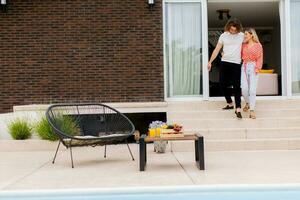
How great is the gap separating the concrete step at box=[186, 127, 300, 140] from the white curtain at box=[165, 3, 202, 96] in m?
2.21

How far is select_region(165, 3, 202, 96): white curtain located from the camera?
1080cm

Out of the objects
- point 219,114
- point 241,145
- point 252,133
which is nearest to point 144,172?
point 241,145

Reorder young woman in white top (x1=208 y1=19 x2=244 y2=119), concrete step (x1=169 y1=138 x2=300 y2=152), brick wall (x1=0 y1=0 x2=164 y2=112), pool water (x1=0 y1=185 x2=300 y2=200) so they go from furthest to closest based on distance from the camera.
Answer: brick wall (x1=0 y1=0 x2=164 y2=112) → young woman in white top (x1=208 y1=19 x2=244 y2=119) → concrete step (x1=169 y1=138 x2=300 y2=152) → pool water (x1=0 y1=185 x2=300 y2=200)

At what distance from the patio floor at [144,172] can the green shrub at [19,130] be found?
2.26 feet

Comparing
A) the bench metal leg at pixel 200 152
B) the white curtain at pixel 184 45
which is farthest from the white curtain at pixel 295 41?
the bench metal leg at pixel 200 152

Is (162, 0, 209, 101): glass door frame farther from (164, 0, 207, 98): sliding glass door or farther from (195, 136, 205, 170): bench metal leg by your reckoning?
(195, 136, 205, 170): bench metal leg

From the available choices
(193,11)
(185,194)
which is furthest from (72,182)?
(193,11)

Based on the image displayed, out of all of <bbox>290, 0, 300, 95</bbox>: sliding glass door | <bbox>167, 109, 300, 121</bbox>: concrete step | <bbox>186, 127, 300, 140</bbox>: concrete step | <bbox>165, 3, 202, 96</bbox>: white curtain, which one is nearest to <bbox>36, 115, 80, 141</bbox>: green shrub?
<bbox>167, 109, 300, 121</bbox>: concrete step

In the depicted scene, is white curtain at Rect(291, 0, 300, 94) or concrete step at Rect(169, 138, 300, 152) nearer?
concrete step at Rect(169, 138, 300, 152)

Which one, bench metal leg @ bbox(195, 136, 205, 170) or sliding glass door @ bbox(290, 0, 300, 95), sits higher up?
sliding glass door @ bbox(290, 0, 300, 95)

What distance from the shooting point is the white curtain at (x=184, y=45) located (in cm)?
1080

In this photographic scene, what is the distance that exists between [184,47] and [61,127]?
4.07 metres

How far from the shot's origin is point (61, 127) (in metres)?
7.80

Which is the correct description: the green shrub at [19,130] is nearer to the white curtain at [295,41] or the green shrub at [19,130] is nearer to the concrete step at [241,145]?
the concrete step at [241,145]
